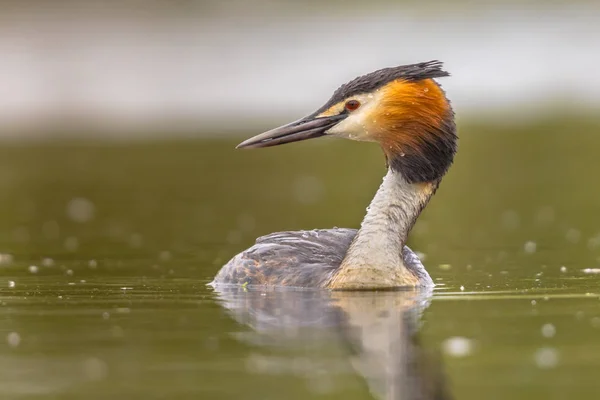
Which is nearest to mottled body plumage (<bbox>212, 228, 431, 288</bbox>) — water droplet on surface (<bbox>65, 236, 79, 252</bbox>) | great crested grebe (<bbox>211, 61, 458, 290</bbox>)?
great crested grebe (<bbox>211, 61, 458, 290</bbox>)

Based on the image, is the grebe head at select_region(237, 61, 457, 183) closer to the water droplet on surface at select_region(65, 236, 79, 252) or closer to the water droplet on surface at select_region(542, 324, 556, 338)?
the water droplet on surface at select_region(542, 324, 556, 338)

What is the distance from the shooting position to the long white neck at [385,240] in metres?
13.2

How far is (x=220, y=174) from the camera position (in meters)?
27.4

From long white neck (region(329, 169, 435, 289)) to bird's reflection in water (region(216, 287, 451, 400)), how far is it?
0.72ft

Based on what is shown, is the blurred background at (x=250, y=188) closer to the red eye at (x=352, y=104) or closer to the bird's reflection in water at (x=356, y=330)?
the bird's reflection in water at (x=356, y=330)

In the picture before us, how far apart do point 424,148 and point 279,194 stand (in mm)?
10637

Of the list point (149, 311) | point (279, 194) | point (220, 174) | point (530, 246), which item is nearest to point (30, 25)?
point (220, 174)

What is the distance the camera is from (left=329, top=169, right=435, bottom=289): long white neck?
1324 centimetres

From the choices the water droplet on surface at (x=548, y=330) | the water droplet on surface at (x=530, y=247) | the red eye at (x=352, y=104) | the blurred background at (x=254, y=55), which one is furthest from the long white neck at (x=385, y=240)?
the blurred background at (x=254, y=55)

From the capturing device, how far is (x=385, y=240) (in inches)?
526

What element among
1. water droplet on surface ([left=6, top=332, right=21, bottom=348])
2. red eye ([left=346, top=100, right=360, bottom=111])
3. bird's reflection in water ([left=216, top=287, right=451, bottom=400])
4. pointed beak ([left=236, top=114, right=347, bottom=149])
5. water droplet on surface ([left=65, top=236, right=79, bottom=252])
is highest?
red eye ([left=346, top=100, right=360, bottom=111])

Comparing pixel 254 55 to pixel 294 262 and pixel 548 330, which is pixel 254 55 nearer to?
pixel 294 262

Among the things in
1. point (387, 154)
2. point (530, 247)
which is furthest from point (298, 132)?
point (530, 247)

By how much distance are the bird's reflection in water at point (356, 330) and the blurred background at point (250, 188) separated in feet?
0.35
